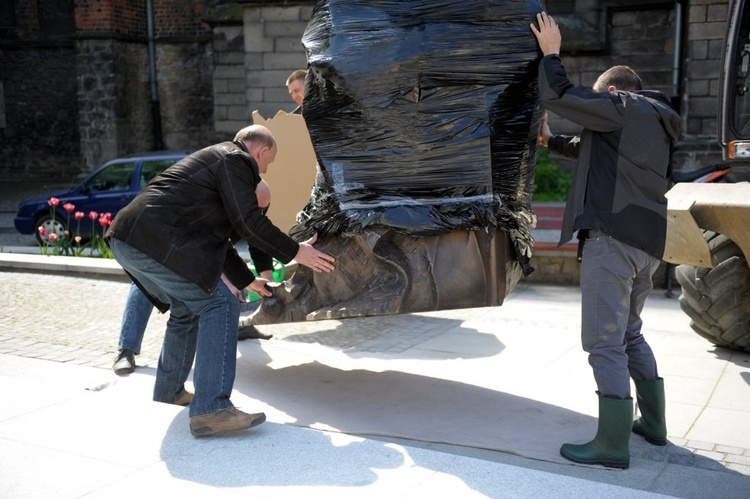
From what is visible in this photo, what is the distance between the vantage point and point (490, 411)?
496 centimetres

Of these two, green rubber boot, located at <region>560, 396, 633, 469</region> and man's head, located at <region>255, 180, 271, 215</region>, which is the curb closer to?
man's head, located at <region>255, 180, 271, 215</region>

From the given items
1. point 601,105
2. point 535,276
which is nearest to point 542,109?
point 601,105

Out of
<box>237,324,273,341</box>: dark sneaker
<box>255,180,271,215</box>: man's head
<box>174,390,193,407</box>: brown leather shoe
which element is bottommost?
<box>237,324,273,341</box>: dark sneaker

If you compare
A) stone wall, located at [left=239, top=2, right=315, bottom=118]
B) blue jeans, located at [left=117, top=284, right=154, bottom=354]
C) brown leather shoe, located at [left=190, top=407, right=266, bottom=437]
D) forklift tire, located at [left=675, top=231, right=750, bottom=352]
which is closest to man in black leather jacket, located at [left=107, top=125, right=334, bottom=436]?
brown leather shoe, located at [left=190, top=407, right=266, bottom=437]

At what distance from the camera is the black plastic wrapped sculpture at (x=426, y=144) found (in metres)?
4.49

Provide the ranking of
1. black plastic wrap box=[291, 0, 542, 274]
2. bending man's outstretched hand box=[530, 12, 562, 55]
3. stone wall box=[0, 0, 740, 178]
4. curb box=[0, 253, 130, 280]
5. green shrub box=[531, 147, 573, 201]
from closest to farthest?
bending man's outstretched hand box=[530, 12, 562, 55] < black plastic wrap box=[291, 0, 542, 274] < curb box=[0, 253, 130, 280] < stone wall box=[0, 0, 740, 178] < green shrub box=[531, 147, 573, 201]

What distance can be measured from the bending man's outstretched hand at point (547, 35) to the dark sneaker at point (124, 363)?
329 centimetres

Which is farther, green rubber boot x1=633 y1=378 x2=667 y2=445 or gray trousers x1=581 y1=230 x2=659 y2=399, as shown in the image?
green rubber boot x1=633 y1=378 x2=667 y2=445

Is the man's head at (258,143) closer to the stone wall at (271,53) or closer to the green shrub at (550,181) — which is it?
the green shrub at (550,181)

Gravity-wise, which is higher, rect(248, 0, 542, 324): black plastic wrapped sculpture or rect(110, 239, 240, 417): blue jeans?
rect(248, 0, 542, 324): black plastic wrapped sculpture

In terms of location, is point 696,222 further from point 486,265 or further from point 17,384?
point 17,384

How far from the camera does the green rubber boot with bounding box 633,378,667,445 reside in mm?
4391

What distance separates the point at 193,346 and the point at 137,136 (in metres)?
17.8

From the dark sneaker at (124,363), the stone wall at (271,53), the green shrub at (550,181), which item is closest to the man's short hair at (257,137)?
the dark sneaker at (124,363)
